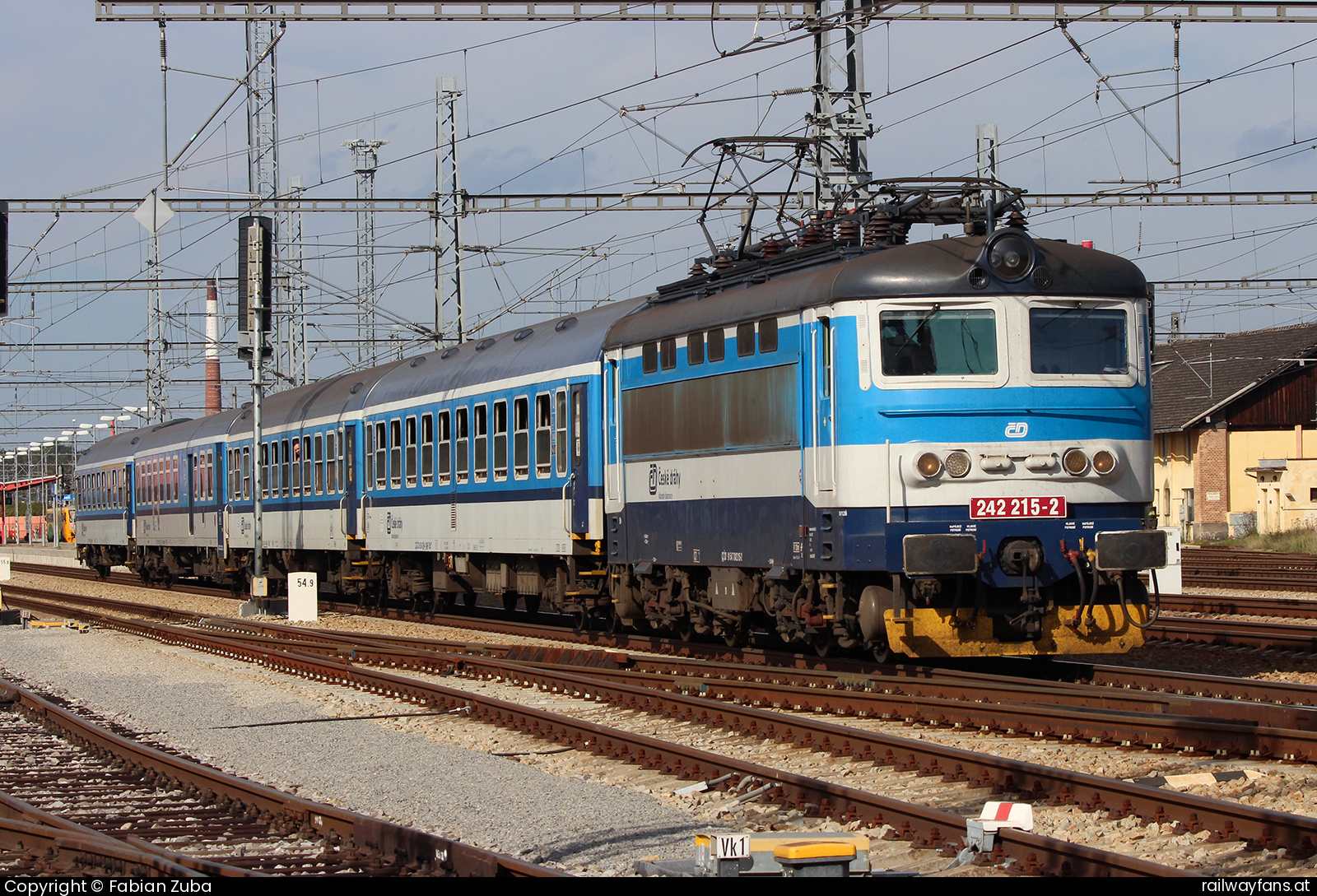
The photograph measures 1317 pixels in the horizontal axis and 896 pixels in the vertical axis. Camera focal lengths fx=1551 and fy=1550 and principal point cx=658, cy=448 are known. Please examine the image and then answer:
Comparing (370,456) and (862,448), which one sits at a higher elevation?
(370,456)

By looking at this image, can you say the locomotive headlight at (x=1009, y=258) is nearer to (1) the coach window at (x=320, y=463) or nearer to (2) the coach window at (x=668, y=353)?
(2) the coach window at (x=668, y=353)

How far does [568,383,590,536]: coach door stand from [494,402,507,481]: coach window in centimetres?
243

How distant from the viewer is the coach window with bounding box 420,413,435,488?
2294 centimetres

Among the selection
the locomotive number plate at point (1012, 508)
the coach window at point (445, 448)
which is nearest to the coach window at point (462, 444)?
the coach window at point (445, 448)

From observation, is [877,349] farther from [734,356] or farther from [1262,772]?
[1262,772]

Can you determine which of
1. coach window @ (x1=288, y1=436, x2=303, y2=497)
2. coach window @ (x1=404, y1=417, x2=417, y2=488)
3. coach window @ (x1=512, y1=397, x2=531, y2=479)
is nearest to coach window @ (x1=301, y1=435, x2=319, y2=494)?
coach window @ (x1=288, y1=436, x2=303, y2=497)

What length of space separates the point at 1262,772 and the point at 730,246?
396 inches

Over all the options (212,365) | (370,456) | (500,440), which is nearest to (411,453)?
(370,456)

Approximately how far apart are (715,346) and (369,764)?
5.65 m

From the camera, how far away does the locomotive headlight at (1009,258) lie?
12.6 metres

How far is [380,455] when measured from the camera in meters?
25.1

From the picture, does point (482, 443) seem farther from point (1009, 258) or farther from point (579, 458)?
point (1009, 258)

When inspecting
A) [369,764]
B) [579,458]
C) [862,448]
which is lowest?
[369,764]

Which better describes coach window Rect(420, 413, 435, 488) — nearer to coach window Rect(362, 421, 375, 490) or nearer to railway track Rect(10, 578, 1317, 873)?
coach window Rect(362, 421, 375, 490)
